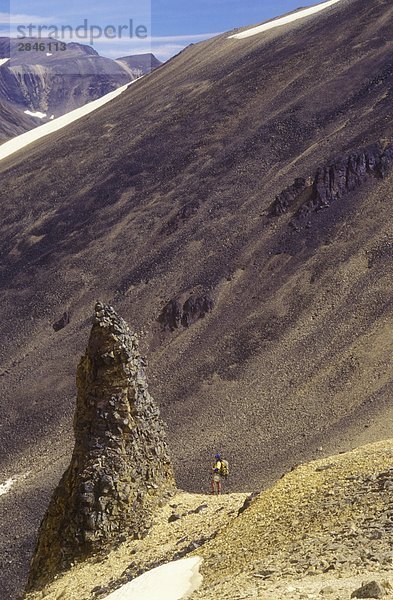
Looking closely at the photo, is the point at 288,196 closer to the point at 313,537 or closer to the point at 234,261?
the point at 234,261

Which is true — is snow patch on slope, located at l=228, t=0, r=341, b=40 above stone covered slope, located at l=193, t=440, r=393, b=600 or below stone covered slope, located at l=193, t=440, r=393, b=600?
above

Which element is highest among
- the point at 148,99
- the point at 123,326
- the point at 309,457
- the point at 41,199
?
the point at 148,99

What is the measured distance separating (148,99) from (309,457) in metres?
65.1

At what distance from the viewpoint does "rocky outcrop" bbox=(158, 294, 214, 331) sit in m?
49.2

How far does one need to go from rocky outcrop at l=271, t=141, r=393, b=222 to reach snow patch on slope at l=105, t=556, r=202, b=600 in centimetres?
4038

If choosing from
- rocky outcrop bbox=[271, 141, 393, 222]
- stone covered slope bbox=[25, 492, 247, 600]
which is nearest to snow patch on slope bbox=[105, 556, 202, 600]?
stone covered slope bbox=[25, 492, 247, 600]

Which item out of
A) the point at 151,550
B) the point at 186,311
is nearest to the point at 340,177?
the point at 186,311

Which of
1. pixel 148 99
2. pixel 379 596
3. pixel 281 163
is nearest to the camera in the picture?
pixel 379 596

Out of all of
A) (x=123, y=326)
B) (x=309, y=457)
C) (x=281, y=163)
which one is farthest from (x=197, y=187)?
(x=123, y=326)

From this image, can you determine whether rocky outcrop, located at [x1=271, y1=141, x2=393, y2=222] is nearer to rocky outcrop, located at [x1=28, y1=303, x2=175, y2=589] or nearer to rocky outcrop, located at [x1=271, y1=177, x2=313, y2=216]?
rocky outcrop, located at [x1=271, y1=177, x2=313, y2=216]

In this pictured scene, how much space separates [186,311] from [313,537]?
36.6 m

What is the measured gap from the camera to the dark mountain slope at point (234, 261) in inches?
1556

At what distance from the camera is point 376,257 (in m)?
47.2

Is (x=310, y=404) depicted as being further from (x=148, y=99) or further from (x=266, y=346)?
(x=148, y=99)
